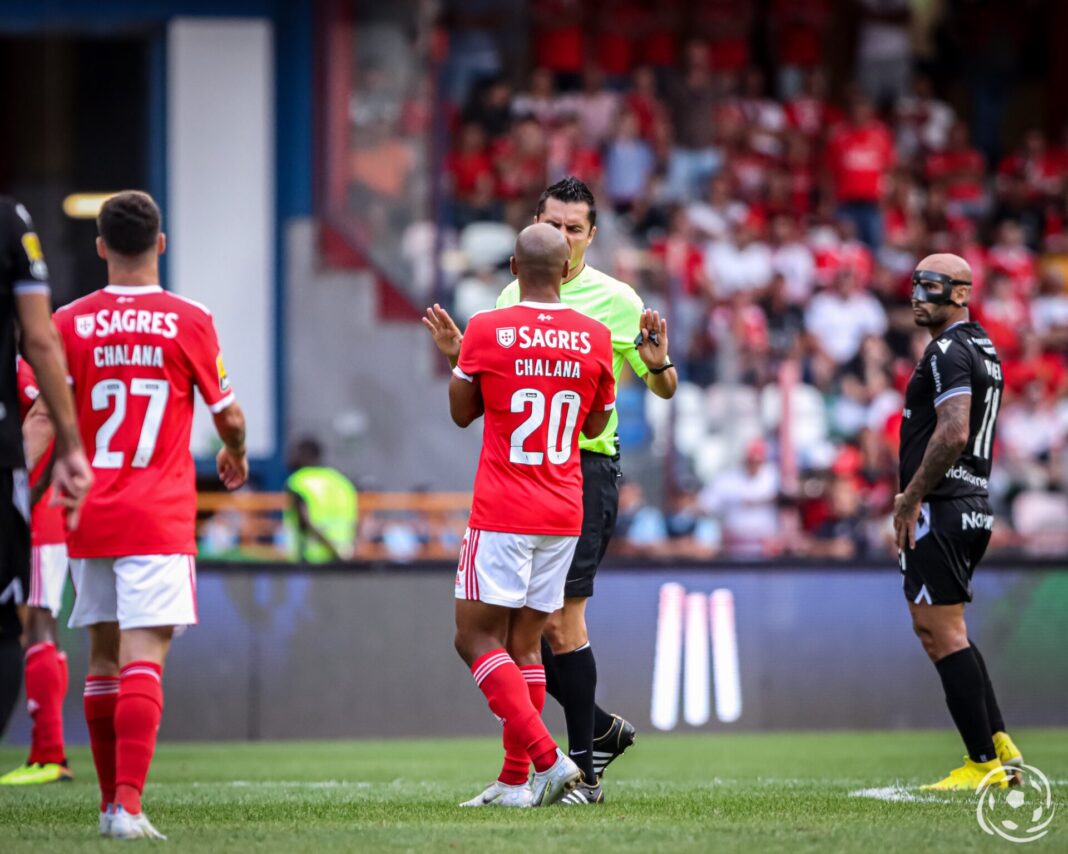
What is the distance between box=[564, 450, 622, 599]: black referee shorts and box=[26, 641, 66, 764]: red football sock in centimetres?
314

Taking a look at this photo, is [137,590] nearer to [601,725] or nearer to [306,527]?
[601,725]

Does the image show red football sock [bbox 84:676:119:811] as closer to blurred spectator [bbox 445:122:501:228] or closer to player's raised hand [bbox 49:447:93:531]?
player's raised hand [bbox 49:447:93:531]

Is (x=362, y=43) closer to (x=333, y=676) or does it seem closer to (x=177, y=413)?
(x=333, y=676)

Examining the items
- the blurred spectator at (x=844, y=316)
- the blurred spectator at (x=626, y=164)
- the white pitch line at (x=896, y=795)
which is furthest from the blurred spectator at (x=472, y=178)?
the white pitch line at (x=896, y=795)

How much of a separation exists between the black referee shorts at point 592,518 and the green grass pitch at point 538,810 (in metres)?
0.87

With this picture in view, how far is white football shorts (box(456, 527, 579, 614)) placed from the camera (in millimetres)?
6422

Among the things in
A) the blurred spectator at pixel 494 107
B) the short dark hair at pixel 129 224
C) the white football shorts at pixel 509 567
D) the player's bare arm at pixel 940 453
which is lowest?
the white football shorts at pixel 509 567

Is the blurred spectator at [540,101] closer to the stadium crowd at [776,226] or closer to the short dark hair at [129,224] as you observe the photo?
the stadium crowd at [776,226]

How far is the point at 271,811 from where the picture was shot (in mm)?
6680

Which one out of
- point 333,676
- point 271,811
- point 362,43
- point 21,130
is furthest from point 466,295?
point 271,811

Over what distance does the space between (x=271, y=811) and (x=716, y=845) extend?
2010 millimetres

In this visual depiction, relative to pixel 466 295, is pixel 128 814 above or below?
below

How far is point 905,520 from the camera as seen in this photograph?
25.1ft

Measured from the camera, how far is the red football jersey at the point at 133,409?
5793mm
